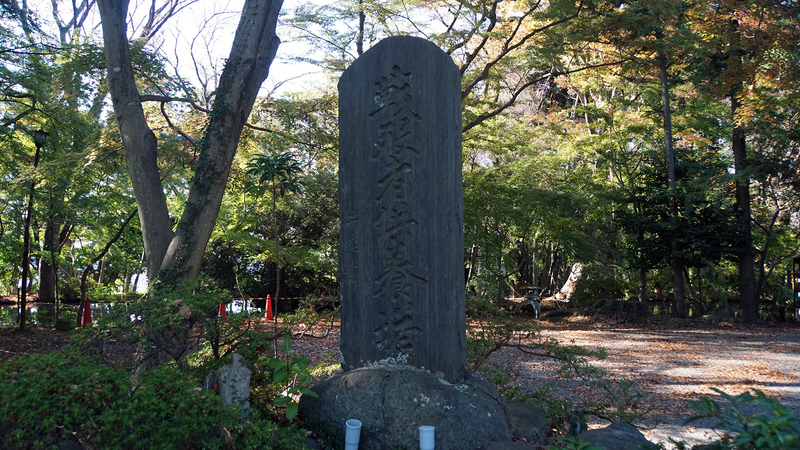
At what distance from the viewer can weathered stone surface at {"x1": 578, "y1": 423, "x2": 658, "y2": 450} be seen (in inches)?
138

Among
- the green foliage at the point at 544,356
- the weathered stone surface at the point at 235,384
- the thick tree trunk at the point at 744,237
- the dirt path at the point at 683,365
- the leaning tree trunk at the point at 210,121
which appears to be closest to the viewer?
the weathered stone surface at the point at 235,384

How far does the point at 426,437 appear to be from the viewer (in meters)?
3.31

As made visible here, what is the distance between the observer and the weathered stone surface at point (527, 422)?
4.08 meters

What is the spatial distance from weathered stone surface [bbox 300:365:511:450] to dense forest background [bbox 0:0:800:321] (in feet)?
15.9

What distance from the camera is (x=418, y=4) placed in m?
10.6

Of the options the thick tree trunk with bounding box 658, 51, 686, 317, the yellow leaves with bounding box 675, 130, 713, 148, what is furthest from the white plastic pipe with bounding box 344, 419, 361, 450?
the yellow leaves with bounding box 675, 130, 713, 148

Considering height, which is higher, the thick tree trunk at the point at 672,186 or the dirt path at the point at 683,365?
the thick tree trunk at the point at 672,186

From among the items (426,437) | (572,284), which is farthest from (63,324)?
(572,284)

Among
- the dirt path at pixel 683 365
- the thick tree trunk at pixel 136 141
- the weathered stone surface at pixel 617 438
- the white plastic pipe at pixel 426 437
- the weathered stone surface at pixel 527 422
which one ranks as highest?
the thick tree trunk at pixel 136 141

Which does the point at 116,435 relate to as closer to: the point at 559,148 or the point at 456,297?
the point at 456,297

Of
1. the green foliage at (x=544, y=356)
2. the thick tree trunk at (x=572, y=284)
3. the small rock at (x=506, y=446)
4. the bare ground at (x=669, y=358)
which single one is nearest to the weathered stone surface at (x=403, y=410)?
the small rock at (x=506, y=446)

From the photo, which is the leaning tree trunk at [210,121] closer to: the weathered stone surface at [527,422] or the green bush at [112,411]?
the green bush at [112,411]

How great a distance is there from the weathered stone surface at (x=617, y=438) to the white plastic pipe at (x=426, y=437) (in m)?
1.12

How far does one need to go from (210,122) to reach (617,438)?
5.30m
